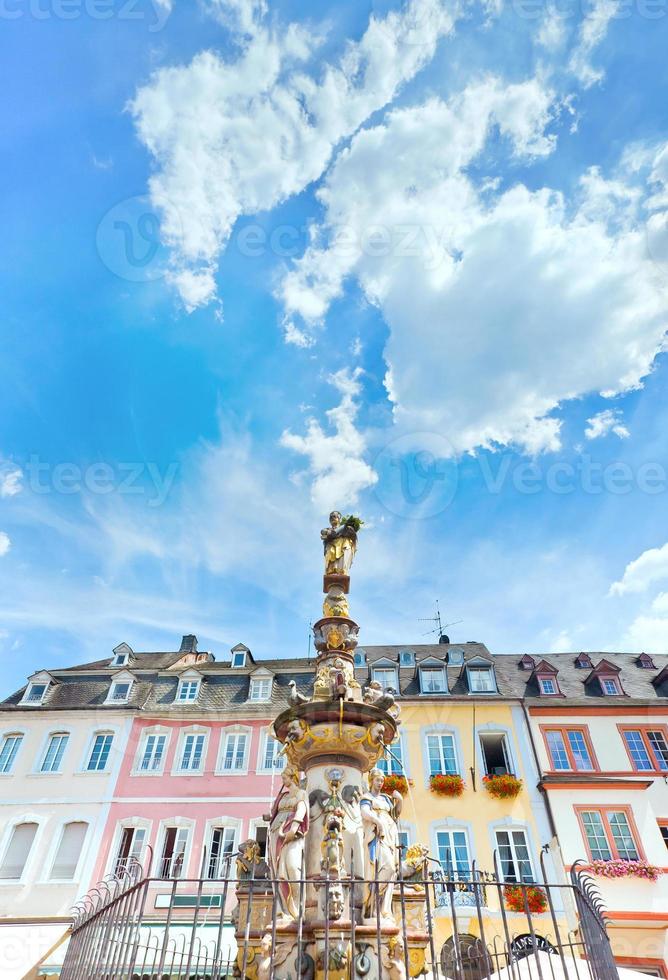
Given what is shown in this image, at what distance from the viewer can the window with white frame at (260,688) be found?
23047 millimetres

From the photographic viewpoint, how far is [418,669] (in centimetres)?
2336

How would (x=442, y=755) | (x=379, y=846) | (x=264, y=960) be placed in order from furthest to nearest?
(x=442, y=755)
(x=379, y=846)
(x=264, y=960)

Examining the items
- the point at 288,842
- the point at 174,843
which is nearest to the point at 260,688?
the point at 174,843

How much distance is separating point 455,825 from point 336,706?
13.8m

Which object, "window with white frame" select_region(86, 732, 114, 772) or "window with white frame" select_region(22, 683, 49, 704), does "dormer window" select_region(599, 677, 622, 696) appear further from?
"window with white frame" select_region(22, 683, 49, 704)

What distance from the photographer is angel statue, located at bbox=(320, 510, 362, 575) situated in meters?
11.5

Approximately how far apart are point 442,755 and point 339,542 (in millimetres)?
12612

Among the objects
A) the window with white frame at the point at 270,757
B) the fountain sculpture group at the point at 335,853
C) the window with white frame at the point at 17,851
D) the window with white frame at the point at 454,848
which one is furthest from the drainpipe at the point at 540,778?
the window with white frame at the point at 17,851

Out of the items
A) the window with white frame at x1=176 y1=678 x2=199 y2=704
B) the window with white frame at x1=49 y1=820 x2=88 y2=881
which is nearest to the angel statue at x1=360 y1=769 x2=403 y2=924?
the window with white frame at x1=49 y1=820 x2=88 y2=881

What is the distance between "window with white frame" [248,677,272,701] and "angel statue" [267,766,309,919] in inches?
605

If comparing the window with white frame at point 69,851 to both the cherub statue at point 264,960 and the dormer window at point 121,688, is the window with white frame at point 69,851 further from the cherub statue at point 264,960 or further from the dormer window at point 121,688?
the cherub statue at point 264,960

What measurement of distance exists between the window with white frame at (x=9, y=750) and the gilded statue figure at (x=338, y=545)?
16.8 m

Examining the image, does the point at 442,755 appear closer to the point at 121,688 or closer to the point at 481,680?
the point at 481,680

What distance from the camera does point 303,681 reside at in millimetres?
24531
